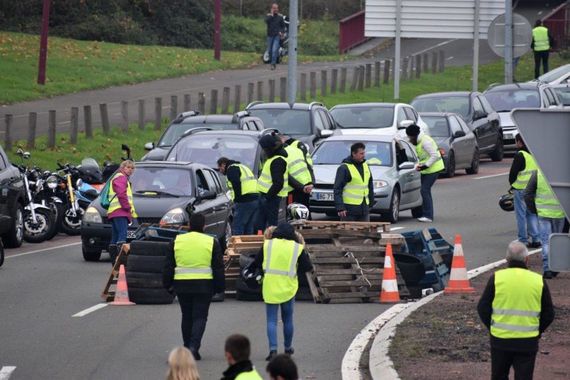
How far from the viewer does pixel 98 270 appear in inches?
843

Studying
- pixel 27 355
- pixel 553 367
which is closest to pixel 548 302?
pixel 553 367

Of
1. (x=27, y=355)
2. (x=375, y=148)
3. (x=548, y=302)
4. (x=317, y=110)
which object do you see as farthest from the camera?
(x=317, y=110)

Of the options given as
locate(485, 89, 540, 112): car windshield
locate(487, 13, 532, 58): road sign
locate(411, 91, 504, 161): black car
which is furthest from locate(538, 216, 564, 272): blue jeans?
locate(487, 13, 532, 58): road sign

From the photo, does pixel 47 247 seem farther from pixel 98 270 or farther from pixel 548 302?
pixel 548 302

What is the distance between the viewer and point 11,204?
23906 mm

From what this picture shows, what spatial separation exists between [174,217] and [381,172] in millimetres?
6303

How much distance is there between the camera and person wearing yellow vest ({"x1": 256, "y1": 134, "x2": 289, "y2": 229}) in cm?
2120

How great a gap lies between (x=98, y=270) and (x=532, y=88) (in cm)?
2227

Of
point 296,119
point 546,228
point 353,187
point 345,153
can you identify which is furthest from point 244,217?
point 296,119

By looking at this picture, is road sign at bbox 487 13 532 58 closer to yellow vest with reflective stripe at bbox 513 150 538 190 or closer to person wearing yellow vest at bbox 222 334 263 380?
yellow vest with reflective stripe at bbox 513 150 538 190

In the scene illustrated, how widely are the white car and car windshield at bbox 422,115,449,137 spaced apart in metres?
1.05

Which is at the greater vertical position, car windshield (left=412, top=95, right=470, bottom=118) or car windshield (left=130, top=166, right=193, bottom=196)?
car windshield (left=412, top=95, right=470, bottom=118)

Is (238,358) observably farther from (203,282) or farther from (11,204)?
(11,204)

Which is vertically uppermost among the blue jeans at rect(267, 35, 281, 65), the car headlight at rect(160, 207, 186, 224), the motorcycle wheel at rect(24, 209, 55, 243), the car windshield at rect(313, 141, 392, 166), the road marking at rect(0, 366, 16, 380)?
the blue jeans at rect(267, 35, 281, 65)
